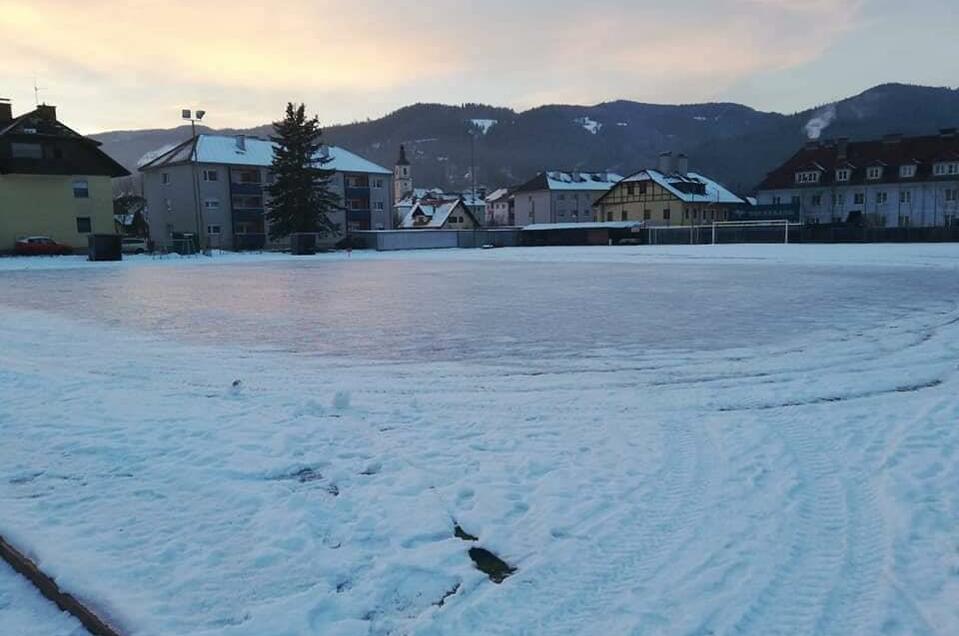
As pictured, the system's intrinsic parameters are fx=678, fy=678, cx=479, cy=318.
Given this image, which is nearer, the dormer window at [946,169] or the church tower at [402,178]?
the dormer window at [946,169]

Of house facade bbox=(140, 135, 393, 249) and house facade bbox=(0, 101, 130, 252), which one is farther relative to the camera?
house facade bbox=(140, 135, 393, 249)

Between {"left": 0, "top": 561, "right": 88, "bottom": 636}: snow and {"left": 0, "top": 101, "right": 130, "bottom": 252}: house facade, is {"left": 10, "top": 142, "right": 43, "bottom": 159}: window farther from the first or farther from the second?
{"left": 0, "top": 561, "right": 88, "bottom": 636}: snow

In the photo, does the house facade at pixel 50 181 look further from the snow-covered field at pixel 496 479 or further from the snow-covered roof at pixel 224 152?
the snow-covered field at pixel 496 479

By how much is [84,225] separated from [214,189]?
46.7ft

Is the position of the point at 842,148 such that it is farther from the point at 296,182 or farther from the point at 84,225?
the point at 84,225

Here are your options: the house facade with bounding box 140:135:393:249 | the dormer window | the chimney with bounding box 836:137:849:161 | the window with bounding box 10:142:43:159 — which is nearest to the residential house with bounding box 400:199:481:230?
the house facade with bounding box 140:135:393:249

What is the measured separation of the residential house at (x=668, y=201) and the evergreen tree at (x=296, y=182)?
38933 millimetres

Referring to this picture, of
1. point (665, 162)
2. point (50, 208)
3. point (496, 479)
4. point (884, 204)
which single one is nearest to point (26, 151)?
point (50, 208)

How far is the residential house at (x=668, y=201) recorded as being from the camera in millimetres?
77938

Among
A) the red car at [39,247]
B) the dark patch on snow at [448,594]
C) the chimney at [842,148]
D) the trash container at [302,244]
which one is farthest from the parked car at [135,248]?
the chimney at [842,148]

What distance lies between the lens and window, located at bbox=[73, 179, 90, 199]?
5253 centimetres

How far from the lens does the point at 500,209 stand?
12912 cm

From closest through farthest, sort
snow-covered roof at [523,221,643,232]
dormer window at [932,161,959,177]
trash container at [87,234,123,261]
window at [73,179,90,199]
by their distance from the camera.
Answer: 1. trash container at [87,234,123,261]
2. window at [73,179,90,199]
3. snow-covered roof at [523,221,643,232]
4. dormer window at [932,161,959,177]

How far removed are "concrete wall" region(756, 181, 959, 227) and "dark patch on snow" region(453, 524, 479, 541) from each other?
247 feet
